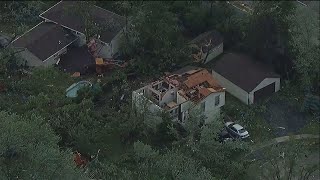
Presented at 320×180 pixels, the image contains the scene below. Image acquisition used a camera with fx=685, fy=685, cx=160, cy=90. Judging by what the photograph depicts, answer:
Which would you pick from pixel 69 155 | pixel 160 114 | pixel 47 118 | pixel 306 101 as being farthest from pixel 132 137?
pixel 306 101

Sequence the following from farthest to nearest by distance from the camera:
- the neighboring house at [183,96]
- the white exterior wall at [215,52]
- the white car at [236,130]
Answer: the white exterior wall at [215,52] < the white car at [236,130] < the neighboring house at [183,96]

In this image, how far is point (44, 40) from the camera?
3584 cm

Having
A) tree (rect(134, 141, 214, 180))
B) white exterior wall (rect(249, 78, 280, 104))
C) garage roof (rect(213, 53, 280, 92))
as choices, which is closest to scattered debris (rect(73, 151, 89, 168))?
tree (rect(134, 141, 214, 180))

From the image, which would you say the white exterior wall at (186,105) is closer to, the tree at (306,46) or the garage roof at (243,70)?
the garage roof at (243,70)

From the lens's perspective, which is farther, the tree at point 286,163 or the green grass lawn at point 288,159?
the green grass lawn at point 288,159

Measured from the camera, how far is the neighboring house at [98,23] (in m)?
36.3

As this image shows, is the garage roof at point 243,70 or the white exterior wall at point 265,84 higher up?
the garage roof at point 243,70

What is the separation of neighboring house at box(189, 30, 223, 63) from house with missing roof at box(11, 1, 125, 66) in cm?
413

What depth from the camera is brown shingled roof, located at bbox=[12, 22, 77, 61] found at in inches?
1390

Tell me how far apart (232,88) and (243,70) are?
44.2 inches

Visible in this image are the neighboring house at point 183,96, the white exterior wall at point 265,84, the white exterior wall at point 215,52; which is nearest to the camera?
the neighboring house at point 183,96

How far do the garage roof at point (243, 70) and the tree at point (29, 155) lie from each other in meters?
12.0

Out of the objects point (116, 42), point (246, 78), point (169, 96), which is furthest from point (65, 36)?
point (246, 78)

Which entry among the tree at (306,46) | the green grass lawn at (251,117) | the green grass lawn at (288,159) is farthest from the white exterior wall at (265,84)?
the green grass lawn at (288,159)
